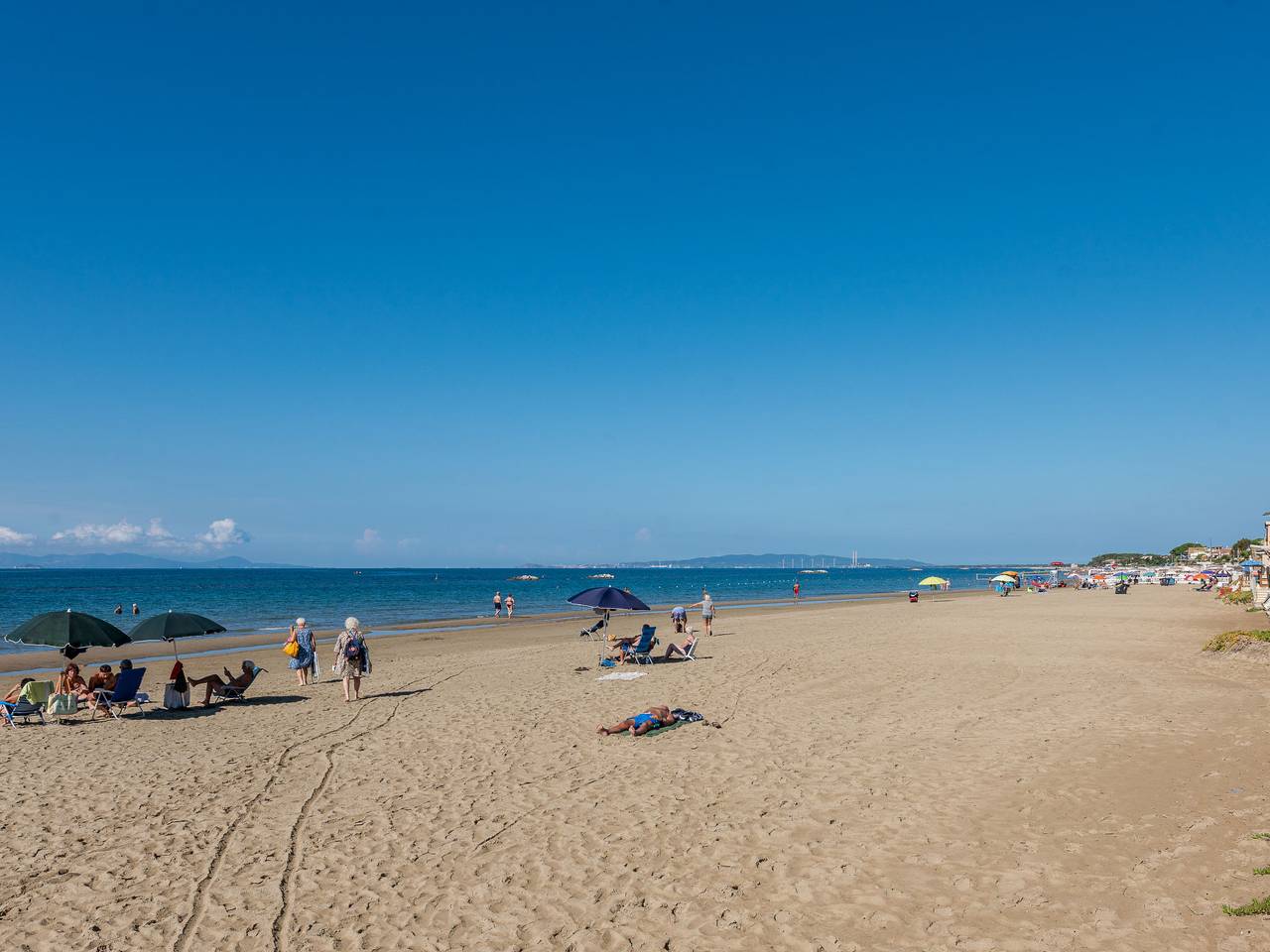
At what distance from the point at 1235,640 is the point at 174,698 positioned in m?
23.1

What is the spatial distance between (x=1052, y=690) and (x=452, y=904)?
12.5m

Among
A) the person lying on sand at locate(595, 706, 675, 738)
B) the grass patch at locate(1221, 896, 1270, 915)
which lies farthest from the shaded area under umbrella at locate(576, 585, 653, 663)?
the grass patch at locate(1221, 896, 1270, 915)

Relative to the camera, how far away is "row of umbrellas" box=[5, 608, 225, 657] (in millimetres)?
13461

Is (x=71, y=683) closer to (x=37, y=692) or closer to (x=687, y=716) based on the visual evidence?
(x=37, y=692)

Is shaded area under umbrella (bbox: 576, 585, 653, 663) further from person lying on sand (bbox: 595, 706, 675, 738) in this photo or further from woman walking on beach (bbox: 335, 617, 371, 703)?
person lying on sand (bbox: 595, 706, 675, 738)

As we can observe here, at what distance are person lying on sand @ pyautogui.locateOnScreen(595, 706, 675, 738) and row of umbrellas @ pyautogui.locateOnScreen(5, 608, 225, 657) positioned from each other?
8.32 meters

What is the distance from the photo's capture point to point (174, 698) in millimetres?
14344

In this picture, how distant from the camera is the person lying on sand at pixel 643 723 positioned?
1145 centimetres

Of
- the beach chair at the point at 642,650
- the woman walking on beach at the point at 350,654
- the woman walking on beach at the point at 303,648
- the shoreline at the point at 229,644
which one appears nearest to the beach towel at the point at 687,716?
the woman walking on beach at the point at 350,654

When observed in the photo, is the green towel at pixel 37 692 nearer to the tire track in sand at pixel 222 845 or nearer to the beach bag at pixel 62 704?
the beach bag at pixel 62 704

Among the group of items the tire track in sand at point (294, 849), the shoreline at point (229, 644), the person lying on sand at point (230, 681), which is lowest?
A: the shoreline at point (229, 644)

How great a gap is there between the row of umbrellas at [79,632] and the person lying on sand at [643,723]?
8317mm

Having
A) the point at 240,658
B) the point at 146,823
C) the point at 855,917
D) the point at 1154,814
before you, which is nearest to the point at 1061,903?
the point at 855,917

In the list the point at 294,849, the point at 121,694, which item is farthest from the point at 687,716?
the point at 121,694
